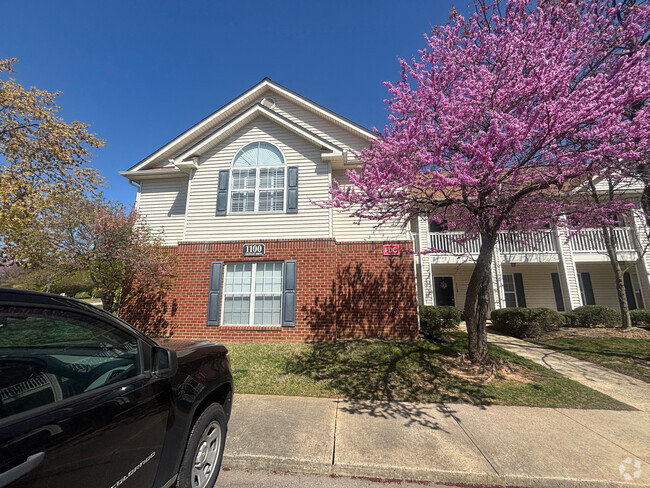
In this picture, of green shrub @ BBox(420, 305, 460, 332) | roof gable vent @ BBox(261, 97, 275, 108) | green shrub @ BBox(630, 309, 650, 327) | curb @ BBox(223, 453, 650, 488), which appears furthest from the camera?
roof gable vent @ BBox(261, 97, 275, 108)

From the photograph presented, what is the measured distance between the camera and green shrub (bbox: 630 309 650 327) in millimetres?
11750

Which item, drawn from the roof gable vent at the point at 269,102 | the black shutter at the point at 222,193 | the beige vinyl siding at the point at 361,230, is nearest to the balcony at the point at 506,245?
the beige vinyl siding at the point at 361,230

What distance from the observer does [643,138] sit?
464 cm

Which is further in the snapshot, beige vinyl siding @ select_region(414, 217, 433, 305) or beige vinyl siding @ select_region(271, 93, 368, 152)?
beige vinyl siding @ select_region(414, 217, 433, 305)

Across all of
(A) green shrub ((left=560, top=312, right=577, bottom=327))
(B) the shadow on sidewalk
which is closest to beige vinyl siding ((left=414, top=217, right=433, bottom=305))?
(A) green shrub ((left=560, top=312, right=577, bottom=327))

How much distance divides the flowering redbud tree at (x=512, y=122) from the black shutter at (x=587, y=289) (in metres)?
13.0

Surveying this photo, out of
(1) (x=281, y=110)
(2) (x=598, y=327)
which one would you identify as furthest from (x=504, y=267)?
(1) (x=281, y=110)

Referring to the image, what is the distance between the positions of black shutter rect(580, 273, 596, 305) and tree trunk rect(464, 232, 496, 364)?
44.4ft

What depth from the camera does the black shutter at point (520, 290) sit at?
620 inches

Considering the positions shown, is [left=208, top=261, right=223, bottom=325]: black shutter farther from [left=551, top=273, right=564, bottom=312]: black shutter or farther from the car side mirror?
[left=551, top=273, right=564, bottom=312]: black shutter

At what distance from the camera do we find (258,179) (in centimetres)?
1037

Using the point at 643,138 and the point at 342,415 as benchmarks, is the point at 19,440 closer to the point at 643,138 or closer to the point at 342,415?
the point at 342,415

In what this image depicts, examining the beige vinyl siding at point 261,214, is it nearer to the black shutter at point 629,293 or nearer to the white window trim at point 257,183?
the white window trim at point 257,183

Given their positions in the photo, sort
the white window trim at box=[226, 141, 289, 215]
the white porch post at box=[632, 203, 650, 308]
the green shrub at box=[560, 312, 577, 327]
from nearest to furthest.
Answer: the white window trim at box=[226, 141, 289, 215] → the green shrub at box=[560, 312, 577, 327] → the white porch post at box=[632, 203, 650, 308]
